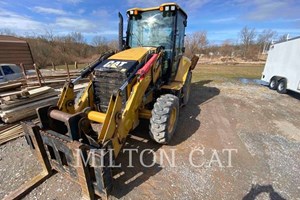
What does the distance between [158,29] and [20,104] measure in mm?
4603

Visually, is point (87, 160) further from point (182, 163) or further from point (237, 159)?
point (237, 159)

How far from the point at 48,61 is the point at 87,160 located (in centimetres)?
2706


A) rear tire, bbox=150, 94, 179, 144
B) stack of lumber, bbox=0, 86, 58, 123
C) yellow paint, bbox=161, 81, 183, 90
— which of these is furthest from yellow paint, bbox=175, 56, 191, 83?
stack of lumber, bbox=0, 86, 58, 123

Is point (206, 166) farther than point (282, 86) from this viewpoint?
No

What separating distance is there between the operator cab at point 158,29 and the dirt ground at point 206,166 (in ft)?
6.61

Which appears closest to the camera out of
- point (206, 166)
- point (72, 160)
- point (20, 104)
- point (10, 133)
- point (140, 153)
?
point (72, 160)

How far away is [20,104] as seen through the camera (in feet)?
16.4

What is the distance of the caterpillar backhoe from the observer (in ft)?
7.66

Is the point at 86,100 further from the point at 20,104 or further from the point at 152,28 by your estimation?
the point at 20,104

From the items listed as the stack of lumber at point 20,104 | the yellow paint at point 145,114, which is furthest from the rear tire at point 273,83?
the stack of lumber at point 20,104

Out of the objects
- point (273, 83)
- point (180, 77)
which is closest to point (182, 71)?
point (180, 77)

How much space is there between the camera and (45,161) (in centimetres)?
280

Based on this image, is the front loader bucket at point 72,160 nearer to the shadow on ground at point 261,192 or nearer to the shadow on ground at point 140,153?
the shadow on ground at point 140,153

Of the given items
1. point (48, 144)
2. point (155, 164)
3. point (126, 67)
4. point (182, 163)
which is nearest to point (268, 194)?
point (182, 163)
